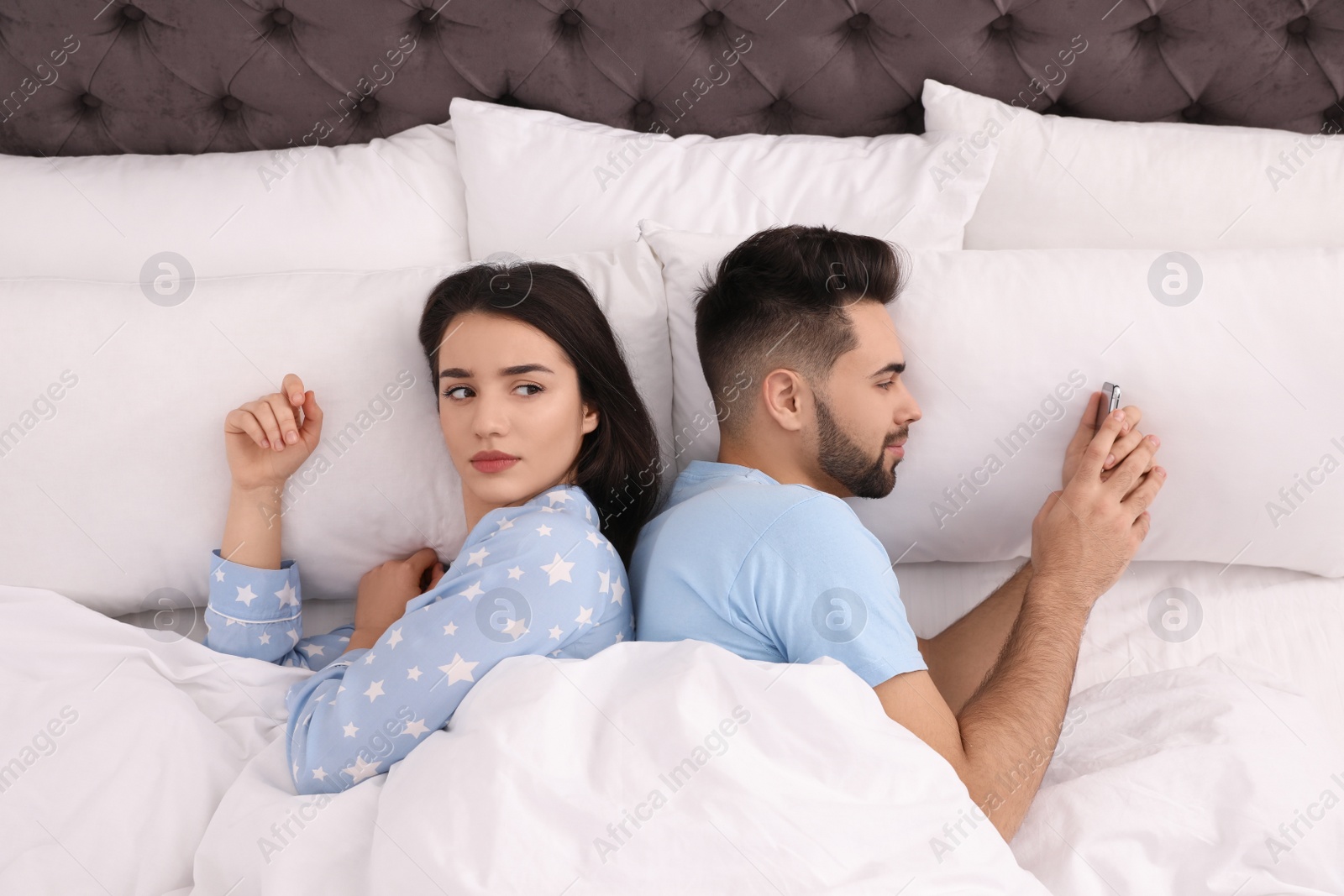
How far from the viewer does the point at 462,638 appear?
1165mm

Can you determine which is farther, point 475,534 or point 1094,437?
point 1094,437

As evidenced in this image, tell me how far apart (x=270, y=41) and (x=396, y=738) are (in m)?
1.40

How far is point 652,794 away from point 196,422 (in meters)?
1.01

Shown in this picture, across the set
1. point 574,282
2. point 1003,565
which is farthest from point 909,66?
point 1003,565

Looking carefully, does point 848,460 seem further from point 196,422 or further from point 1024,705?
point 196,422

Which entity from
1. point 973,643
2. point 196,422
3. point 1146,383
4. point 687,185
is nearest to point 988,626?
point 973,643

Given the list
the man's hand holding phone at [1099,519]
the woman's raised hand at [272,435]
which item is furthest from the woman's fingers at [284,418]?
A: the man's hand holding phone at [1099,519]

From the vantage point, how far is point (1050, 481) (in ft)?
4.99

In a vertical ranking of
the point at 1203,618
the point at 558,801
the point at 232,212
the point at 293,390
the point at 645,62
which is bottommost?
the point at 558,801

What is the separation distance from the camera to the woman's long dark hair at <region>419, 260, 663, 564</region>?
1442 millimetres

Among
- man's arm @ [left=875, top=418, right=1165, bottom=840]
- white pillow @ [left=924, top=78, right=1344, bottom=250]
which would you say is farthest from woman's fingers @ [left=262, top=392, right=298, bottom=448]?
white pillow @ [left=924, top=78, right=1344, bottom=250]

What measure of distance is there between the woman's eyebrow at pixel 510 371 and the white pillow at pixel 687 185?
1.32ft

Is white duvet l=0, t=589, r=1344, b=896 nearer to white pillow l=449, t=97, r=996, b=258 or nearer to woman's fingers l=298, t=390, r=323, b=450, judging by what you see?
woman's fingers l=298, t=390, r=323, b=450

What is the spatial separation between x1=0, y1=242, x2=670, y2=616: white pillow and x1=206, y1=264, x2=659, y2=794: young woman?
5 cm
